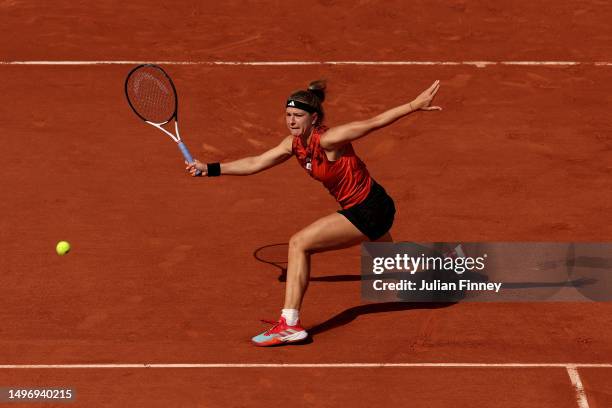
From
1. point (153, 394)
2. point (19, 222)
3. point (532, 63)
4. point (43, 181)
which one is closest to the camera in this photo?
point (153, 394)

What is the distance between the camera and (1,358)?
11.6 meters

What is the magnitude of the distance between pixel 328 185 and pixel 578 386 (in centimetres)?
277

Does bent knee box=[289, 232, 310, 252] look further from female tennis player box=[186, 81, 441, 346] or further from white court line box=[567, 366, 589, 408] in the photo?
white court line box=[567, 366, 589, 408]

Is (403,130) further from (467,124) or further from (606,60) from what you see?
(606,60)

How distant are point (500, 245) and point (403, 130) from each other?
135 inches

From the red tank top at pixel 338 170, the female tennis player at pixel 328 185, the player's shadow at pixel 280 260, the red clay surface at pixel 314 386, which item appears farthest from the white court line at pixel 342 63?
the red clay surface at pixel 314 386

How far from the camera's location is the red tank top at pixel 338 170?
11938 millimetres

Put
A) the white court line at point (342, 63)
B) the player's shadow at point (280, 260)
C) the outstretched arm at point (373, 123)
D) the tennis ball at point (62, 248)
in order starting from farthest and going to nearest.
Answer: the white court line at point (342, 63) < the tennis ball at point (62, 248) < the player's shadow at point (280, 260) < the outstretched arm at point (373, 123)

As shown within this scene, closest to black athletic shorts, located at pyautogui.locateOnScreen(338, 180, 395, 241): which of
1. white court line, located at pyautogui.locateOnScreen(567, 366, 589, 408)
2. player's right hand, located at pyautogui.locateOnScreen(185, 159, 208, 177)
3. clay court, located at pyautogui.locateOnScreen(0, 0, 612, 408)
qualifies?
clay court, located at pyautogui.locateOnScreen(0, 0, 612, 408)

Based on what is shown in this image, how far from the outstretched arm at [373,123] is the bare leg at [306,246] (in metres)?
0.69

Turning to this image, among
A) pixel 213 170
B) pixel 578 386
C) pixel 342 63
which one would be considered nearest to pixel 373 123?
pixel 213 170

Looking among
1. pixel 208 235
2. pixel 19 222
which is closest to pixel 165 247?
pixel 208 235

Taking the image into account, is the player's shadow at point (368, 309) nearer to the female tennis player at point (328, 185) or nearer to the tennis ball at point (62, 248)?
the female tennis player at point (328, 185)

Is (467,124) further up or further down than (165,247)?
further up
